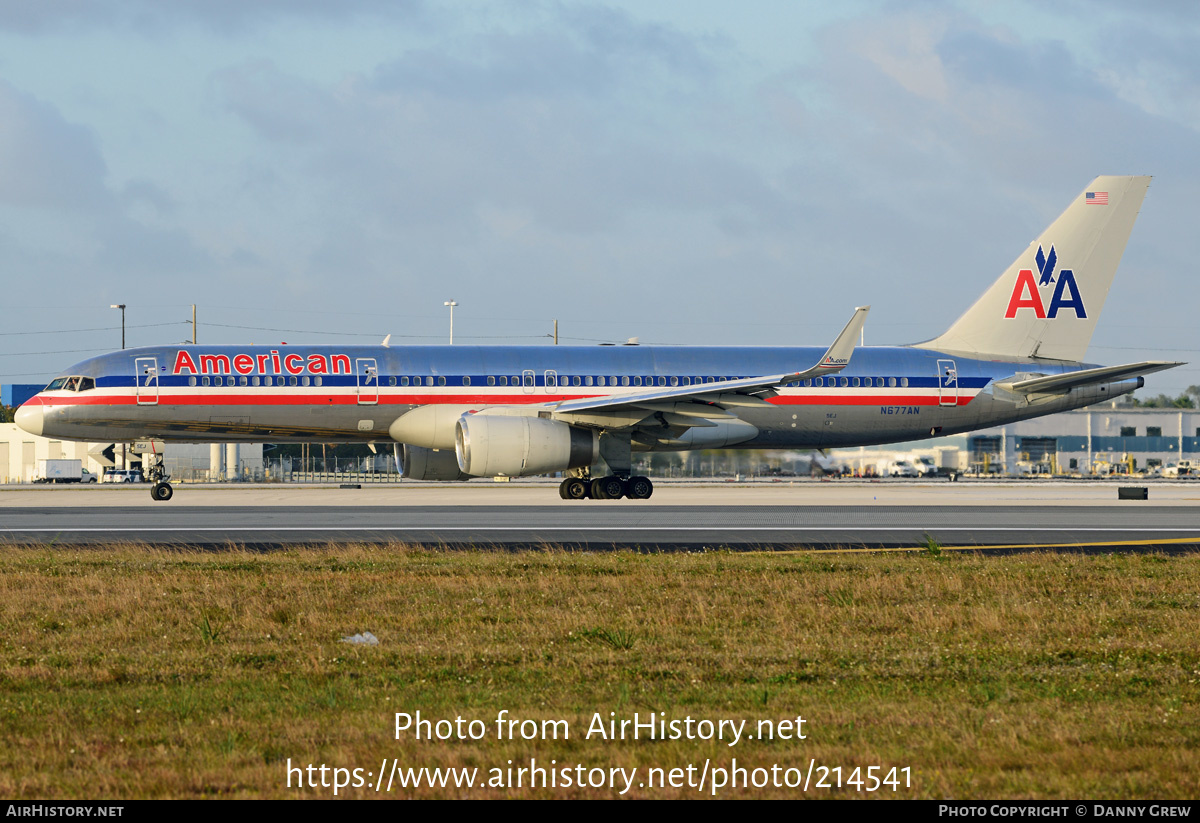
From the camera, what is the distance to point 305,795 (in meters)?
5.12

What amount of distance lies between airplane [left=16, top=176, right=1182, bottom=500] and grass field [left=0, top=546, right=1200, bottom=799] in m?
16.2

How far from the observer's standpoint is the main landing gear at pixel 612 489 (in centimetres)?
3164

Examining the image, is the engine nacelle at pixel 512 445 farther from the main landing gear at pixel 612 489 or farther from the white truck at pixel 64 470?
the white truck at pixel 64 470

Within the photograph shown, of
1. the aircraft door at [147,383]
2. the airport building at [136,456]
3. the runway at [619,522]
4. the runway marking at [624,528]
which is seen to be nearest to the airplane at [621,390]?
the aircraft door at [147,383]

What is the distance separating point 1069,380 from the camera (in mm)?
33938

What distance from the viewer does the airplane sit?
3038 cm

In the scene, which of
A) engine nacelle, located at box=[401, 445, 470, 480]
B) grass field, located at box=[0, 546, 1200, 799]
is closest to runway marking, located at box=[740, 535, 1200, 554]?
grass field, located at box=[0, 546, 1200, 799]

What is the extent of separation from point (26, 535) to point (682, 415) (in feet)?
54.6

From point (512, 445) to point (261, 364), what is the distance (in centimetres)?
788

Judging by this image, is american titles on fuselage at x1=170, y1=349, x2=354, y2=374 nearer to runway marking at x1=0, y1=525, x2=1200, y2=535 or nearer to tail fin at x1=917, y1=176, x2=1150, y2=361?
runway marking at x1=0, y1=525, x2=1200, y2=535

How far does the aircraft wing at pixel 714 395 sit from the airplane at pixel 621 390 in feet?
0.21

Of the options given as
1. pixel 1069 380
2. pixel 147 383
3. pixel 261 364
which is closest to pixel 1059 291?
pixel 1069 380

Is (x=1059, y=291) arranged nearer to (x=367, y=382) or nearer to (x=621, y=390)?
(x=621, y=390)

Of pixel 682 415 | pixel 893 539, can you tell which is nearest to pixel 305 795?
pixel 893 539
